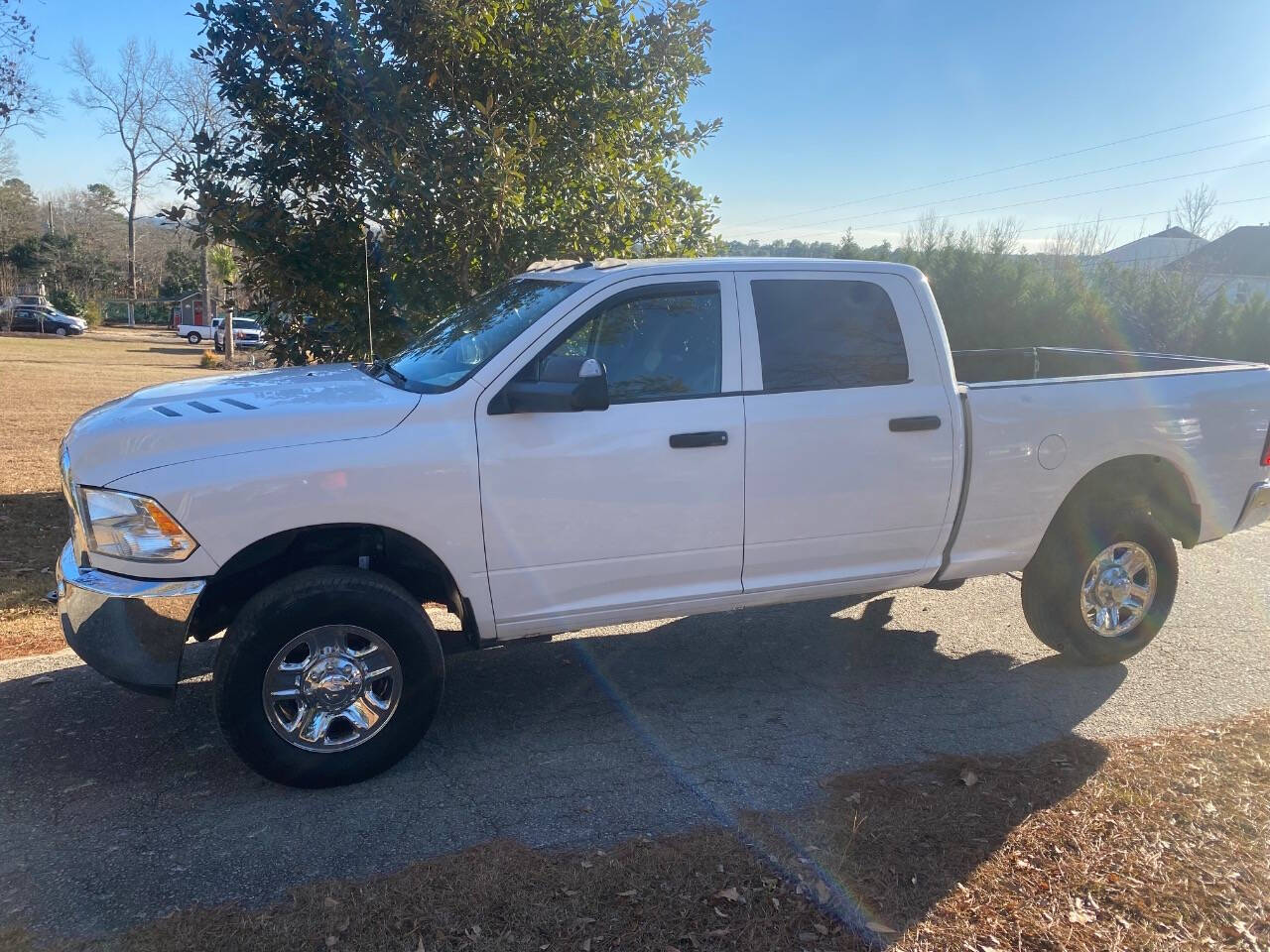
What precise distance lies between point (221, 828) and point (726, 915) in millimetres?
1888

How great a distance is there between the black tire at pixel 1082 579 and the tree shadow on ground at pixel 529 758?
167mm

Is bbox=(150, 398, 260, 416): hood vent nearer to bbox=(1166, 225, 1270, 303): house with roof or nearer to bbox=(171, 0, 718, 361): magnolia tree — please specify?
bbox=(171, 0, 718, 361): magnolia tree

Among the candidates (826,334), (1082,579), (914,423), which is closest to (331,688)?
(826,334)

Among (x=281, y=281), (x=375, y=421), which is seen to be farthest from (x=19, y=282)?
(x=375, y=421)

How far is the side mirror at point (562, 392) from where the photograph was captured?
3.94 meters

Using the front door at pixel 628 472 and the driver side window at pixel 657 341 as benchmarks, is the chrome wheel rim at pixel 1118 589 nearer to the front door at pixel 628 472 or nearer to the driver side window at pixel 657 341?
the front door at pixel 628 472

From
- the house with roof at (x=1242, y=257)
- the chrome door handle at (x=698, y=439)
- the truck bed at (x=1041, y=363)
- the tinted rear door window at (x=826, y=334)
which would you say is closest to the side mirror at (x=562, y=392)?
the chrome door handle at (x=698, y=439)

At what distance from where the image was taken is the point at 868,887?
128 inches

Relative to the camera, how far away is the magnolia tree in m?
7.24

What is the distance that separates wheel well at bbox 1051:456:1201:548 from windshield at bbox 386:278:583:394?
2.90 meters

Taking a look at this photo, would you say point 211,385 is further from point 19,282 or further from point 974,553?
point 19,282

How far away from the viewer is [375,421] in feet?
12.9

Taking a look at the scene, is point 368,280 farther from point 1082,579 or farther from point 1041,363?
point 1082,579

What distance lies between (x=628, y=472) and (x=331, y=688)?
1.49 m
